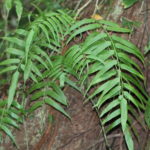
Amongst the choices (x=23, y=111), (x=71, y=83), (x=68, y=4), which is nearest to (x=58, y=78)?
(x=71, y=83)

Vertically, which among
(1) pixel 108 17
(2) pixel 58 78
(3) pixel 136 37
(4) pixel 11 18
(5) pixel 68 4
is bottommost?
(2) pixel 58 78

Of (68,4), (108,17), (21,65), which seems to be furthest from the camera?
(68,4)

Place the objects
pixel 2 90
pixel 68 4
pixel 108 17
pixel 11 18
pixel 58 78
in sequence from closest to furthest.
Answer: pixel 58 78, pixel 108 17, pixel 2 90, pixel 68 4, pixel 11 18

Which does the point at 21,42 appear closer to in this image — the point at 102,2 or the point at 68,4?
the point at 102,2

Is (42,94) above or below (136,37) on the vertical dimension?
below

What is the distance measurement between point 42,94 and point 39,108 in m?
0.18

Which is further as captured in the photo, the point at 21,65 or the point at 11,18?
the point at 11,18

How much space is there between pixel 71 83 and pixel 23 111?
12.0 inches

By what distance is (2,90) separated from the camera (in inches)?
88.5

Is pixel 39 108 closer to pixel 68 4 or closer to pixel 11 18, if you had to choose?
pixel 68 4

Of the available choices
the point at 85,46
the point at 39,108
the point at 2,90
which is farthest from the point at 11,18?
the point at 85,46

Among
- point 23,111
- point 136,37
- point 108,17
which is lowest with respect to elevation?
point 23,111

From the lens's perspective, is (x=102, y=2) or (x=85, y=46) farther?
(x=102, y=2)

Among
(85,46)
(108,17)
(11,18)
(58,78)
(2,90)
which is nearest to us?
(85,46)
